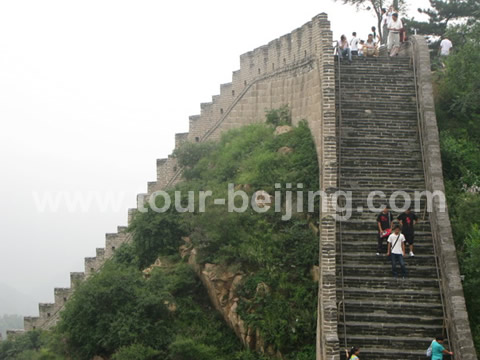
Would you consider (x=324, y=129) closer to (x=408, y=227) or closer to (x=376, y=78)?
(x=376, y=78)

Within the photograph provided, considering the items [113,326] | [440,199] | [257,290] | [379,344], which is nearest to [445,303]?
[379,344]

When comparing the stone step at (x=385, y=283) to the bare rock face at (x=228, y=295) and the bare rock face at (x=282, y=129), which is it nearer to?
the bare rock face at (x=228, y=295)

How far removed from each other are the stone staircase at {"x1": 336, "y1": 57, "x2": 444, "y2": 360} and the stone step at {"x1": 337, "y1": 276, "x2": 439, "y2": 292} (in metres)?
0.02

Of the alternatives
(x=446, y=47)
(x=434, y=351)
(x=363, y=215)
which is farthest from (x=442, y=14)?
(x=434, y=351)

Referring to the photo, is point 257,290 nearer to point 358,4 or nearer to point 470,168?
point 470,168

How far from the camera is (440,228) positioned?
15.3m

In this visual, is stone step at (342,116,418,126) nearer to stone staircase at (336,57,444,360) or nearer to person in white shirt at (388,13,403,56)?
stone staircase at (336,57,444,360)

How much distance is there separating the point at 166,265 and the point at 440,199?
6.88m

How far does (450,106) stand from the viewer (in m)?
19.9

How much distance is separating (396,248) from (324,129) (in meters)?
4.01

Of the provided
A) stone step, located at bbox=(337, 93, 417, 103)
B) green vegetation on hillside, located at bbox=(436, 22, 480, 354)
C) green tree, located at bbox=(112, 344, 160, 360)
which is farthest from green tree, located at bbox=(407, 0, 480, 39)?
green tree, located at bbox=(112, 344, 160, 360)

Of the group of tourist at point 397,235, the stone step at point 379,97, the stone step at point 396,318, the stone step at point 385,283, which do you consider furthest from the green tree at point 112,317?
the stone step at point 379,97

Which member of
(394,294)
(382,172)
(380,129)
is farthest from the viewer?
(380,129)

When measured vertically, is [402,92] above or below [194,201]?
above
